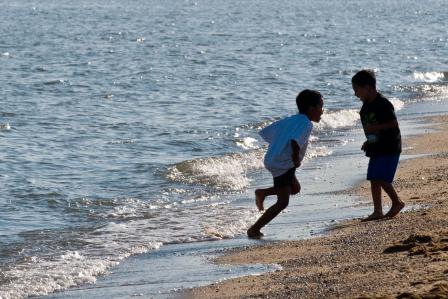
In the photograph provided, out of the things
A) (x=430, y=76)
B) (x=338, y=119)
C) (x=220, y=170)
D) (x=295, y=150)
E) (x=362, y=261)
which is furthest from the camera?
(x=430, y=76)

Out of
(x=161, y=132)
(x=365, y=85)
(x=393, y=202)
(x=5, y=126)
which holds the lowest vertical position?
(x=5, y=126)

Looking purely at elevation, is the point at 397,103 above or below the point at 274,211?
below

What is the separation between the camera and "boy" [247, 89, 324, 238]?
30.4 feet

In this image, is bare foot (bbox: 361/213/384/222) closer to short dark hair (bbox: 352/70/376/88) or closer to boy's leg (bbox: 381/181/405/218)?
boy's leg (bbox: 381/181/405/218)

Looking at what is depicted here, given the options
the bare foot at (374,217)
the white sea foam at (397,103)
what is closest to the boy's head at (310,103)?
the bare foot at (374,217)

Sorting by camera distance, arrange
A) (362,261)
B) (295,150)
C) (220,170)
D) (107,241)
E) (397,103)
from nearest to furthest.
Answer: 1. (362,261)
2. (295,150)
3. (107,241)
4. (220,170)
5. (397,103)

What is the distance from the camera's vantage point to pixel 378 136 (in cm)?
960

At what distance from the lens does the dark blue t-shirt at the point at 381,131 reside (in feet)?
31.2

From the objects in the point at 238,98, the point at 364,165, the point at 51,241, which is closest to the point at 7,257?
the point at 51,241

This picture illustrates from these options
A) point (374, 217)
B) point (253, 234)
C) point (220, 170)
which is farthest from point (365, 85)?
point (220, 170)

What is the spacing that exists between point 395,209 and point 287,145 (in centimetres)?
109

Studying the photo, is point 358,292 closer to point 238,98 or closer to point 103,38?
point 238,98

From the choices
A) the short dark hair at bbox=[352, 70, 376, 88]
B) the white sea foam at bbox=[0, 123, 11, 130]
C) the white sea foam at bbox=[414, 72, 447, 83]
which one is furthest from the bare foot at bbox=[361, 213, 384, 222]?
the white sea foam at bbox=[414, 72, 447, 83]

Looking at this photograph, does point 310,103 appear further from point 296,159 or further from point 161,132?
point 161,132
